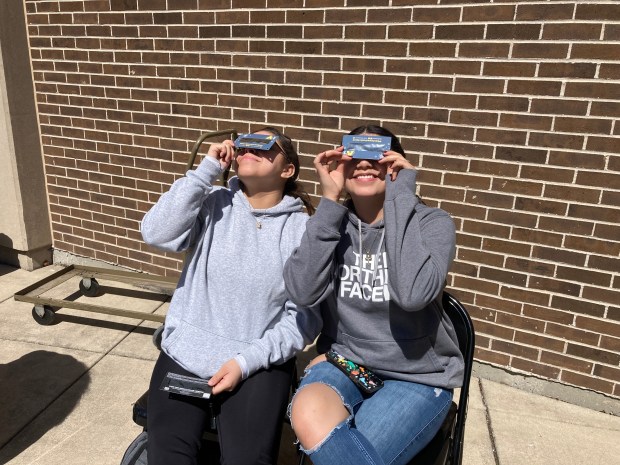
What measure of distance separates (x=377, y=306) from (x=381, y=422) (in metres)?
→ 0.42

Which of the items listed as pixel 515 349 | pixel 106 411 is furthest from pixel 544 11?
pixel 106 411

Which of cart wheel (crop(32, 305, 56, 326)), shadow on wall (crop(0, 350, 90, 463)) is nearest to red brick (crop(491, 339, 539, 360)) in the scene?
shadow on wall (crop(0, 350, 90, 463))

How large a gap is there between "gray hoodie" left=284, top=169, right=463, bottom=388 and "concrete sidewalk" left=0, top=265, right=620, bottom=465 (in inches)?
37.3

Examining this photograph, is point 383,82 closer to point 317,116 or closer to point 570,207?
point 317,116

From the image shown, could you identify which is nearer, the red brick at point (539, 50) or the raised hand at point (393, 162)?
the raised hand at point (393, 162)

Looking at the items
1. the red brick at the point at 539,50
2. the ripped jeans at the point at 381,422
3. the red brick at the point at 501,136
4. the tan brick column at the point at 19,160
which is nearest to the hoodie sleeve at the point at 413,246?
the ripped jeans at the point at 381,422

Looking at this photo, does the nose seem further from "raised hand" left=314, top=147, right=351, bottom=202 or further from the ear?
the ear

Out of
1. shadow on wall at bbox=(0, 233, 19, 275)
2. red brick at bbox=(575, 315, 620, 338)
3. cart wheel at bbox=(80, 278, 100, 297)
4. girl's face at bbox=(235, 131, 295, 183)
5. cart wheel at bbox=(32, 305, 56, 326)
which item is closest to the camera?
girl's face at bbox=(235, 131, 295, 183)

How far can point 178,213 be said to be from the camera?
6.89 feet

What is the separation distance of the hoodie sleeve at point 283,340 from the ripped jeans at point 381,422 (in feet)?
0.47

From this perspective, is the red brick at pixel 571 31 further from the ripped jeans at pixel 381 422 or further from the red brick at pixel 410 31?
the ripped jeans at pixel 381 422

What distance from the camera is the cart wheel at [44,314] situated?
12.2 feet

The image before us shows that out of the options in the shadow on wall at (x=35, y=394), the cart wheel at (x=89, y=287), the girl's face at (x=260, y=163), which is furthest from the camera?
the cart wheel at (x=89, y=287)

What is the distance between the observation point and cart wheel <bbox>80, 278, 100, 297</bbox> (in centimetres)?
420
